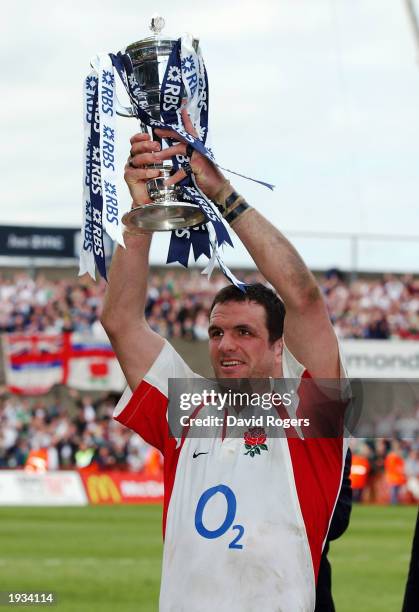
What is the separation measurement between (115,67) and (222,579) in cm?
175

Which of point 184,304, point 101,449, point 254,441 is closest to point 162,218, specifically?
point 254,441

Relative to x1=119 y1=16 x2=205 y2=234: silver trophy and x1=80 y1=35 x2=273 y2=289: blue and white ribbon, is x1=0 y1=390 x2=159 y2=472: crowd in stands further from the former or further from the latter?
x1=119 y1=16 x2=205 y2=234: silver trophy

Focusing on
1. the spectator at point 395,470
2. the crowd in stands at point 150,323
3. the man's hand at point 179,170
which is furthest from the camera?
the crowd in stands at point 150,323

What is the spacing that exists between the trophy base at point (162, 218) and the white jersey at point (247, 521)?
1.90 feet

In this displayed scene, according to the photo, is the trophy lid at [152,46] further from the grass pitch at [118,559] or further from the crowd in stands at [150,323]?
the crowd in stands at [150,323]

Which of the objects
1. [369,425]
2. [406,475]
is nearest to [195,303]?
[406,475]

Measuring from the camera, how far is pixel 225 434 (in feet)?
14.6

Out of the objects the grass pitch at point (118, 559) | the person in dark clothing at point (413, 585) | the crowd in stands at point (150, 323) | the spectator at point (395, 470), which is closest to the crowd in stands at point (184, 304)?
the crowd in stands at point (150, 323)

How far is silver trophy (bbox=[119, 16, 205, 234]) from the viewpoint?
4.09 m

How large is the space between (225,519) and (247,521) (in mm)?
74

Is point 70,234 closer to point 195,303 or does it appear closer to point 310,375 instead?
point 195,303

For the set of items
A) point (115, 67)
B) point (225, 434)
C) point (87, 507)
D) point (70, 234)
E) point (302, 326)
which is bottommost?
point (87, 507)

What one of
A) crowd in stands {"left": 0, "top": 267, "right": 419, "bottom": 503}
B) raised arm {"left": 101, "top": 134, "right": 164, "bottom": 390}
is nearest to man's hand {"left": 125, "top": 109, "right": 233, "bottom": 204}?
raised arm {"left": 101, "top": 134, "right": 164, "bottom": 390}

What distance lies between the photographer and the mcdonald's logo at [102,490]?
28062 millimetres
